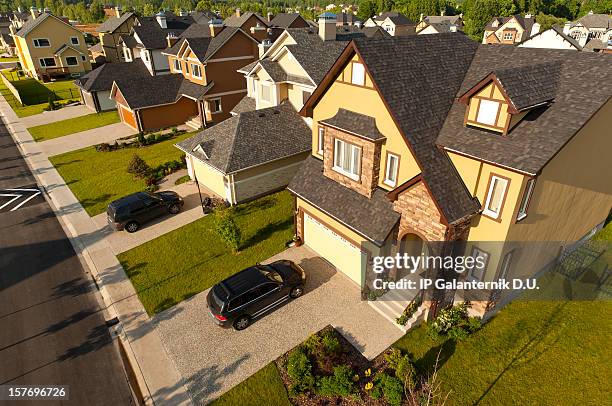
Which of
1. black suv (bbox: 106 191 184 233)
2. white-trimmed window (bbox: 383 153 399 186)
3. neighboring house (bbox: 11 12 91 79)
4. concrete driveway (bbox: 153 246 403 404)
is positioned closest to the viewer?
concrete driveway (bbox: 153 246 403 404)

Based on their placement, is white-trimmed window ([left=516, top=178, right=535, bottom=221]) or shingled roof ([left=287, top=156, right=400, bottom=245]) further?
shingled roof ([left=287, top=156, right=400, bottom=245])

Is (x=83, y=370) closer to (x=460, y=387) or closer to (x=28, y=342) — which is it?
(x=28, y=342)

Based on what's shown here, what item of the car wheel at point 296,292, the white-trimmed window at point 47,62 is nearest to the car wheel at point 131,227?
the car wheel at point 296,292

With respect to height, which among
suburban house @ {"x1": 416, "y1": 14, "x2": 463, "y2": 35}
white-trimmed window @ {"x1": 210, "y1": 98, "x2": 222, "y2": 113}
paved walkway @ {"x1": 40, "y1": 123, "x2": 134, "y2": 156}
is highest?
suburban house @ {"x1": 416, "y1": 14, "x2": 463, "y2": 35}

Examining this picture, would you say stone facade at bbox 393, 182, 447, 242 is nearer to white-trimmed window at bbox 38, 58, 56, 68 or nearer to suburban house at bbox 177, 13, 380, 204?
suburban house at bbox 177, 13, 380, 204

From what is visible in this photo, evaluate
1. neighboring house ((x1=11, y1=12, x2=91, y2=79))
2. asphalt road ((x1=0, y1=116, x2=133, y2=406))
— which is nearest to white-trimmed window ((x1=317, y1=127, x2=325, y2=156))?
asphalt road ((x1=0, y1=116, x2=133, y2=406))

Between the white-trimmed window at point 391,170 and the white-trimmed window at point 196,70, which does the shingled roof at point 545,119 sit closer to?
the white-trimmed window at point 391,170
